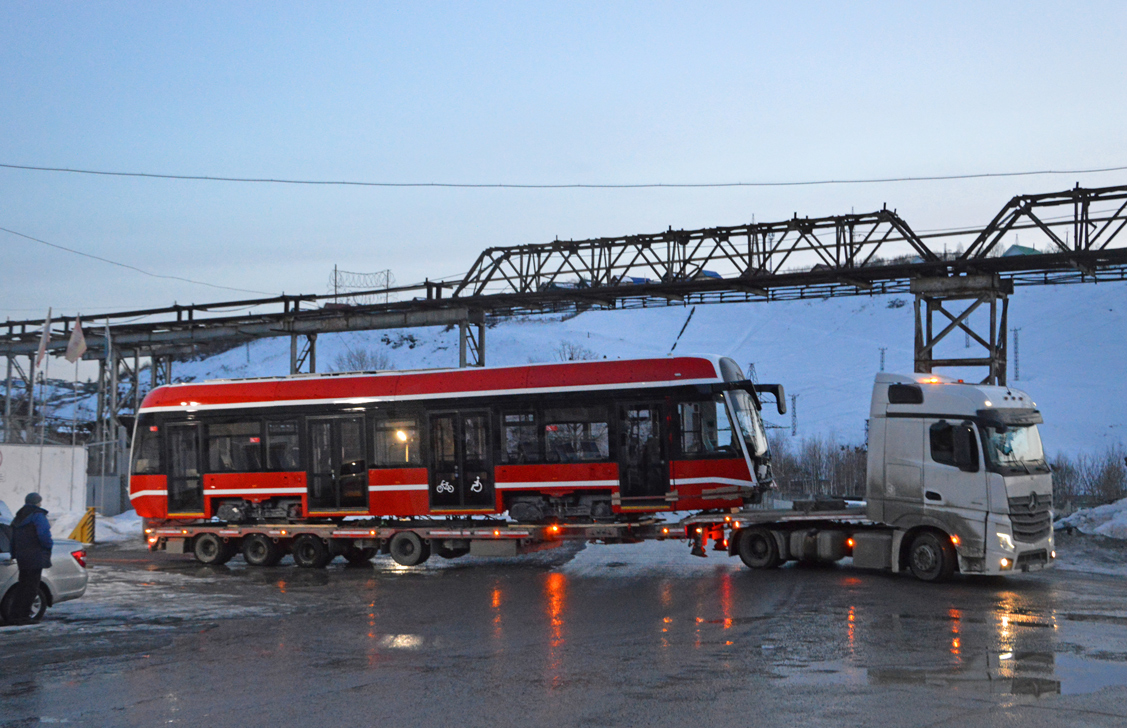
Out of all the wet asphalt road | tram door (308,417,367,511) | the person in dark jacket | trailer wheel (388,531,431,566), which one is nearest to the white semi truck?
the wet asphalt road

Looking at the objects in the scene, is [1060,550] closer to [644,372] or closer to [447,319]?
[644,372]

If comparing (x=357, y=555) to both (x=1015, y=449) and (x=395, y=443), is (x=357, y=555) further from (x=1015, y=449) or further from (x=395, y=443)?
(x=1015, y=449)

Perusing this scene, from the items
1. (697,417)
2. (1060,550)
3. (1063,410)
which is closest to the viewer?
(697,417)

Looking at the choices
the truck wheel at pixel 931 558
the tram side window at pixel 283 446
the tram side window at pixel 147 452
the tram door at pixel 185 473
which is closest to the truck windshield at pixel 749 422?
the truck wheel at pixel 931 558

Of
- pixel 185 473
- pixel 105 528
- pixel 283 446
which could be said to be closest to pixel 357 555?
pixel 283 446

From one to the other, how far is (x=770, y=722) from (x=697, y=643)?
355cm

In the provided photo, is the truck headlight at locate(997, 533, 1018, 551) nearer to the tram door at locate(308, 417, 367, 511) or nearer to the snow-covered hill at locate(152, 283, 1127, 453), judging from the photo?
the tram door at locate(308, 417, 367, 511)

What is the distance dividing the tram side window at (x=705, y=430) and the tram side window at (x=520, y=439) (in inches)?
116

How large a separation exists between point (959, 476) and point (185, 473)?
1604 centimetres

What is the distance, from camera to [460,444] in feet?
66.3

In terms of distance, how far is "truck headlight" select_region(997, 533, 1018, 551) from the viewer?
50.8ft

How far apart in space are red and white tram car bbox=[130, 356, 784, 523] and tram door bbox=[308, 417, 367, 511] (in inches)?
1.2

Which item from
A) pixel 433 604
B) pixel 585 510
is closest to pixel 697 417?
pixel 585 510

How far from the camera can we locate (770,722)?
24.7ft
